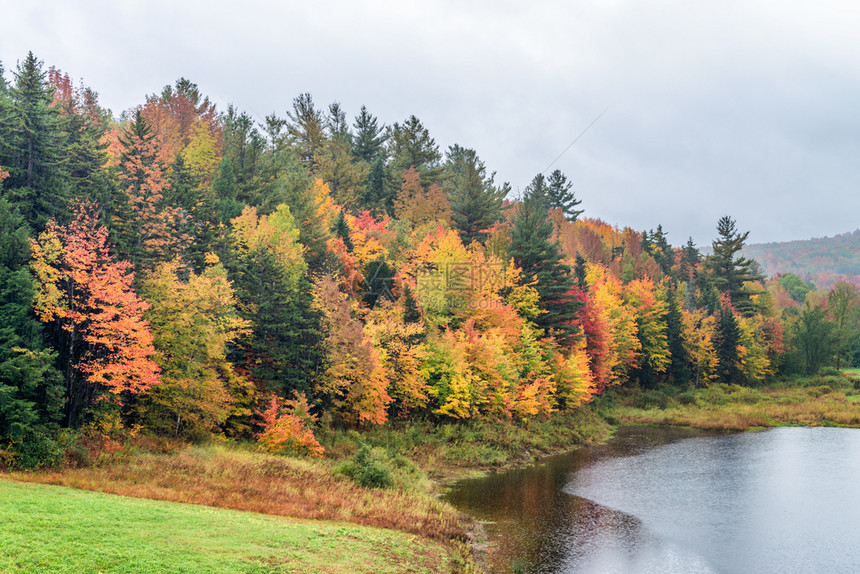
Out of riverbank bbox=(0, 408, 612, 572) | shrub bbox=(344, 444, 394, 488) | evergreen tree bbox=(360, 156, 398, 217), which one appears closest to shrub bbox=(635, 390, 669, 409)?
evergreen tree bbox=(360, 156, 398, 217)

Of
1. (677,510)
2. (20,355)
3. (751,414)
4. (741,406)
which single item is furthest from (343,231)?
(741,406)

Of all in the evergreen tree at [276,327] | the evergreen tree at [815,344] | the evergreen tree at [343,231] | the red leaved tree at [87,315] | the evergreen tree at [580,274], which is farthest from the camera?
the evergreen tree at [815,344]

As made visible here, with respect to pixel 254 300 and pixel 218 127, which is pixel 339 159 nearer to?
pixel 218 127

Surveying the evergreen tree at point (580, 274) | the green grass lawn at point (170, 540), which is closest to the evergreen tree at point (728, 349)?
the evergreen tree at point (580, 274)

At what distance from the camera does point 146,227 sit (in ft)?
136

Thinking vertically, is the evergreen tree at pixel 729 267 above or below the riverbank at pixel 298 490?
above

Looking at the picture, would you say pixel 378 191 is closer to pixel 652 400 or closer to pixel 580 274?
pixel 580 274

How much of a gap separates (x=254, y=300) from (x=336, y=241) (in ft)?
63.9

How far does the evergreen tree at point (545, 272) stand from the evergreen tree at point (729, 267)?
58.9m

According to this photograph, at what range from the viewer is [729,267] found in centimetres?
11688

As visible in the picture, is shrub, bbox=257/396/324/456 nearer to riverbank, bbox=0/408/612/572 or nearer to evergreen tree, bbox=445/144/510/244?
riverbank, bbox=0/408/612/572

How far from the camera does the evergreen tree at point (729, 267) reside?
376ft

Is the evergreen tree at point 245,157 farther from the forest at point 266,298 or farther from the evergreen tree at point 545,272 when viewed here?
the evergreen tree at point 545,272

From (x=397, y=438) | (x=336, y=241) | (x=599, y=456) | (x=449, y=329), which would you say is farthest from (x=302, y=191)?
(x=599, y=456)
